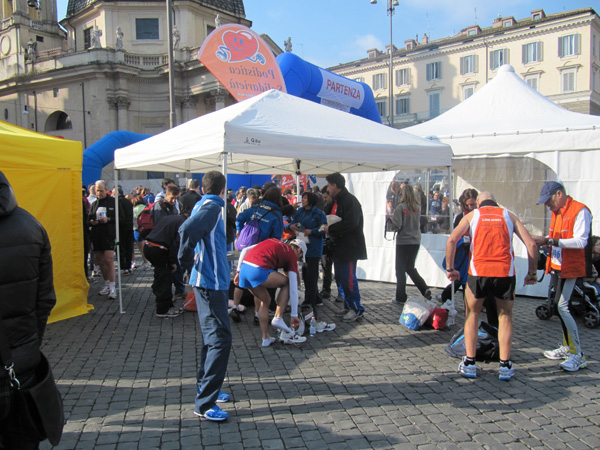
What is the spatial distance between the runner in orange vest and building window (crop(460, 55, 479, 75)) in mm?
50179

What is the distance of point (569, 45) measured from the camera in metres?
43.3

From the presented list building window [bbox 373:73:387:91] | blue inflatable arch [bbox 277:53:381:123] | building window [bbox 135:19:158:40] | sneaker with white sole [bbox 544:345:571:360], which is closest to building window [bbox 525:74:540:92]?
building window [bbox 373:73:387:91]

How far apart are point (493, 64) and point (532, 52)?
12.1 feet

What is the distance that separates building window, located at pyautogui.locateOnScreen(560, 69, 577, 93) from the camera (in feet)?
143

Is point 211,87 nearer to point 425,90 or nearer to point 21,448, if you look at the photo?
point 425,90

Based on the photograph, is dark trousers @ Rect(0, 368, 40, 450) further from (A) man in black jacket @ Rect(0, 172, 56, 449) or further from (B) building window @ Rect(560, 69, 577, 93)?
(B) building window @ Rect(560, 69, 577, 93)

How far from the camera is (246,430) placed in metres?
3.34

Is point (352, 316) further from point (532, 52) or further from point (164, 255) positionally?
point (532, 52)

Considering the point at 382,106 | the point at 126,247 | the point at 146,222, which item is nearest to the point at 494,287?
the point at 146,222

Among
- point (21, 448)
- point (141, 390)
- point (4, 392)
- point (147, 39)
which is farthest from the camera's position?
point (147, 39)

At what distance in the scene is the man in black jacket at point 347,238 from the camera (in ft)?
20.2

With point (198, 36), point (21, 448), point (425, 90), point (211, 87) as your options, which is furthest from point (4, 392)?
point (425, 90)

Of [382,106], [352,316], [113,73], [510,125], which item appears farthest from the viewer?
[382,106]

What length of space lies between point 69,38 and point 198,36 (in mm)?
12817
